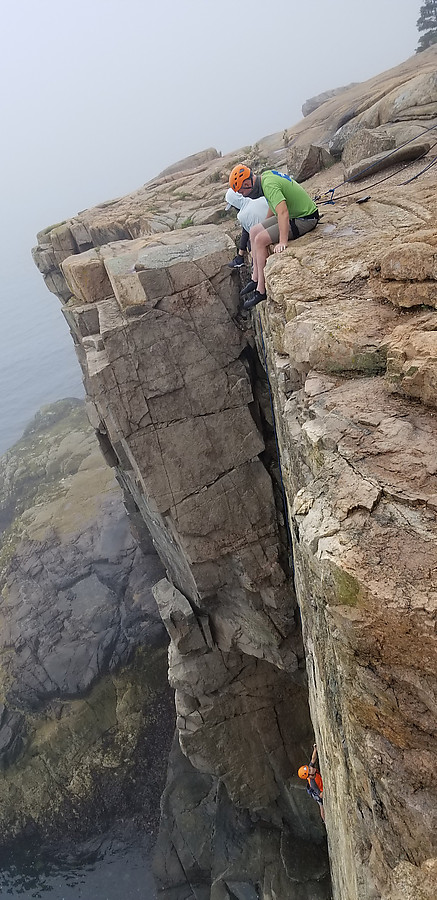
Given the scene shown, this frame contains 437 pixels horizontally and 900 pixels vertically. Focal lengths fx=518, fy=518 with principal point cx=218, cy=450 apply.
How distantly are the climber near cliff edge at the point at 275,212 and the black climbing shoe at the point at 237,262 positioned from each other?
1725 mm

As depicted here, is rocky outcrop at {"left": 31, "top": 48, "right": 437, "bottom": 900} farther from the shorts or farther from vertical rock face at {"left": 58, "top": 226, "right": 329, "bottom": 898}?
the shorts

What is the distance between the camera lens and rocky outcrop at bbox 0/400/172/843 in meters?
20.8

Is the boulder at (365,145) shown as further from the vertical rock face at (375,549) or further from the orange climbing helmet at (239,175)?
the vertical rock face at (375,549)

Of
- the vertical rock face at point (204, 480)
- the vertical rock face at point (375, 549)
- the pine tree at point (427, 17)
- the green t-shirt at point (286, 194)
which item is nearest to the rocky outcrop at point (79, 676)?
the vertical rock face at point (204, 480)

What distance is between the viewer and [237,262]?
449 inches

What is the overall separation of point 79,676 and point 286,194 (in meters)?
20.4

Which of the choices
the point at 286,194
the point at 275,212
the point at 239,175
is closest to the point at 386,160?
the point at 239,175

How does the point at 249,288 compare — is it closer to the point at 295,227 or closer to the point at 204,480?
the point at 295,227

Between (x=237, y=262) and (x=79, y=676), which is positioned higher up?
(x=237, y=262)

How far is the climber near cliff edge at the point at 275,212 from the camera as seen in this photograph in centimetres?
866

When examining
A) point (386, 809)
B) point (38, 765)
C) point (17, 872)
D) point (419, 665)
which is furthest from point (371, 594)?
point (17, 872)

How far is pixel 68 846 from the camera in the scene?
800 inches

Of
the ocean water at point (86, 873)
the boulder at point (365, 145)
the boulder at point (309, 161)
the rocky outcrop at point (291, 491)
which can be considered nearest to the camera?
the rocky outcrop at point (291, 491)

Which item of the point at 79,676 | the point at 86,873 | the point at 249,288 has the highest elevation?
the point at 249,288
